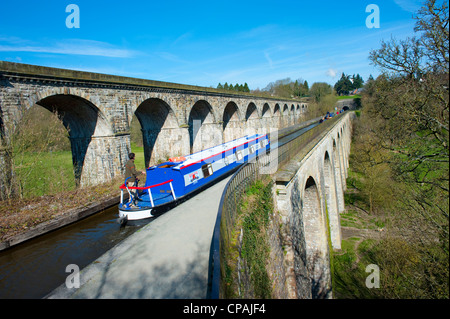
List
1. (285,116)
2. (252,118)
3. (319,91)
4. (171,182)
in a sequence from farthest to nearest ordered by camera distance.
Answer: (319,91)
(285,116)
(252,118)
(171,182)

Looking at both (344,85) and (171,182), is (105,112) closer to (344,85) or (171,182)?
(171,182)

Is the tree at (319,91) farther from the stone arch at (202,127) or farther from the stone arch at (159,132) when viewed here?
the stone arch at (159,132)

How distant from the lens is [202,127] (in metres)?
21.7

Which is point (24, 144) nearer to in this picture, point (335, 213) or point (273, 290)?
point (273, 290)

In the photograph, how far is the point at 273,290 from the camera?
5090 mm

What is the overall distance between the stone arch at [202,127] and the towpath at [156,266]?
50.5ft

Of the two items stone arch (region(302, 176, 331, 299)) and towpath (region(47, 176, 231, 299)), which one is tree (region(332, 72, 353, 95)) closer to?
stone arch (region(302, 176, 331, 299))

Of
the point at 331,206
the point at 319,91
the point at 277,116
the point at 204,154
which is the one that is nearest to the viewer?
the point at 204,154

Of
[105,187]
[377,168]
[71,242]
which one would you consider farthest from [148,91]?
[377,168]

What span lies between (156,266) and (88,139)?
10285 millimetres

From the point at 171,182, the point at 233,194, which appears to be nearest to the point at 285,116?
the point at 171,182

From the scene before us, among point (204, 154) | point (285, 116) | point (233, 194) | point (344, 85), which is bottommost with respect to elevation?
point (233, 194)

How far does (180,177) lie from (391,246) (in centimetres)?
1004

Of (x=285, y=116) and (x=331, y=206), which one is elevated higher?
(x=285, y=116)
